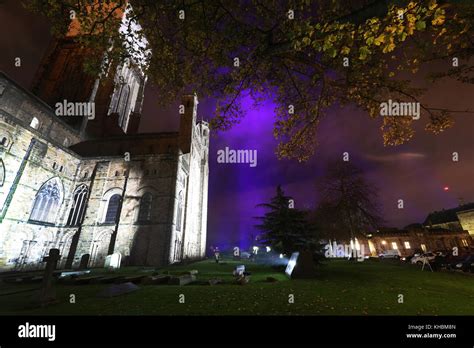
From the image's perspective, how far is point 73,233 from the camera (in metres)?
26.0

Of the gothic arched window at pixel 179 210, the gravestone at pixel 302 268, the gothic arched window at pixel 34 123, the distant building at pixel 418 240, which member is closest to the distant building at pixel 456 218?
the distant building at pixel 418 240

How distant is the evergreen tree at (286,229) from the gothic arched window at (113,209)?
19428mm

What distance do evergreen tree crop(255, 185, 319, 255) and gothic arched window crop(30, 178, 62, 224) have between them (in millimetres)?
24552

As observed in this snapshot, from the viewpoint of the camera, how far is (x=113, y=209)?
89.1 feet

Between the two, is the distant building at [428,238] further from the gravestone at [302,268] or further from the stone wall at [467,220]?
the gravestone at [302,268]

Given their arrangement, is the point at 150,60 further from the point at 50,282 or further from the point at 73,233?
the point at 73,233

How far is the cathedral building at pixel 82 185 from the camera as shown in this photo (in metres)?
21.3

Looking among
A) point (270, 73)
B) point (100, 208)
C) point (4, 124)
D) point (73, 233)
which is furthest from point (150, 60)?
point (73, 233)

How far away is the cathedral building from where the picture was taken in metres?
21.3

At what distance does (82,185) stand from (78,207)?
2862 mm

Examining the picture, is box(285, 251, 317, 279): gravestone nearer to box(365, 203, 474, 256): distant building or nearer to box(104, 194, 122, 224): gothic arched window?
box(104, 194, 122, 224): gothic arched window

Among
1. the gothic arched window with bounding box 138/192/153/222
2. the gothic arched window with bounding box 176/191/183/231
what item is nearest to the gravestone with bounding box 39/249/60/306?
the gothic arched window with bounding box 138/192/153/222
